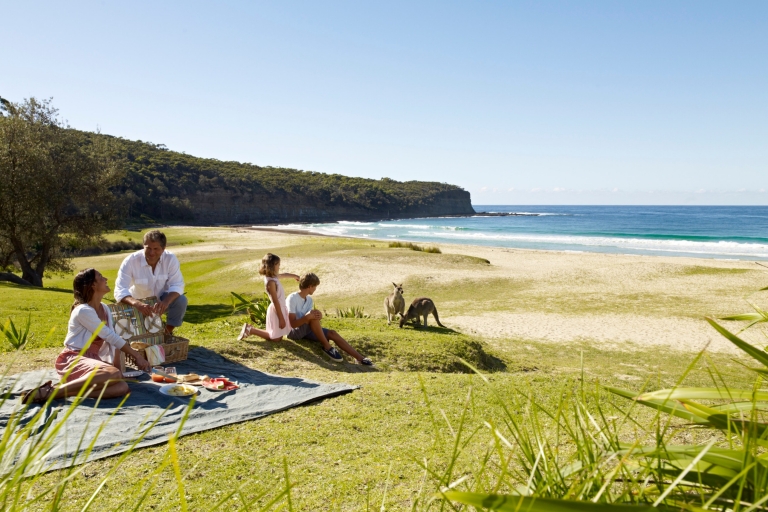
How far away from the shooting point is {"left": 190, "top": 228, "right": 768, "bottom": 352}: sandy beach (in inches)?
527

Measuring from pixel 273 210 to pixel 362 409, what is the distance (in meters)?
90.1

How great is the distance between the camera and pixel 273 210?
9300 centimetres

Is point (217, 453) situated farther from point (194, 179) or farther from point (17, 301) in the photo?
point (194, 179)

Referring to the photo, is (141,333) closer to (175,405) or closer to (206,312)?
(175,405)

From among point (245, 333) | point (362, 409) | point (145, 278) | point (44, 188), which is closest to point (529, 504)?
point (362, 409)

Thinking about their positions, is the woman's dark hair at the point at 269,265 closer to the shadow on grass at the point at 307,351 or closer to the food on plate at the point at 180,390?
the shadow on grass at the point at 307,351

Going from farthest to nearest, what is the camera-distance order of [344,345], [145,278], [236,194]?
[236,194]
[344,345]
[145,278]

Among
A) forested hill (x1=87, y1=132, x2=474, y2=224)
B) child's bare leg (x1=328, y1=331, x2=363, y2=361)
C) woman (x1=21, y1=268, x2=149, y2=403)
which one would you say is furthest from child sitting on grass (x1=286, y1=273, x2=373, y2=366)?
forested hill (x1=87, y1=132, x2=474, y2=224)

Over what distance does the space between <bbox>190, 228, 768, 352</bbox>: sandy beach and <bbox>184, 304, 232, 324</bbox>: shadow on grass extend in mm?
4033

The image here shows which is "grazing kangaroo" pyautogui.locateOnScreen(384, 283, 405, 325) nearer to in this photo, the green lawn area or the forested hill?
the green lawn area

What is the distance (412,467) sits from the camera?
4.02 metres

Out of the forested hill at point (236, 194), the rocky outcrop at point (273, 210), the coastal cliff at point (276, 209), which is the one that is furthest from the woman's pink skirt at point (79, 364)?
the coastal cliff at point (276, 209)

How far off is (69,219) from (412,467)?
18.1 meters

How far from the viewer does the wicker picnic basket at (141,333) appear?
6586mm
